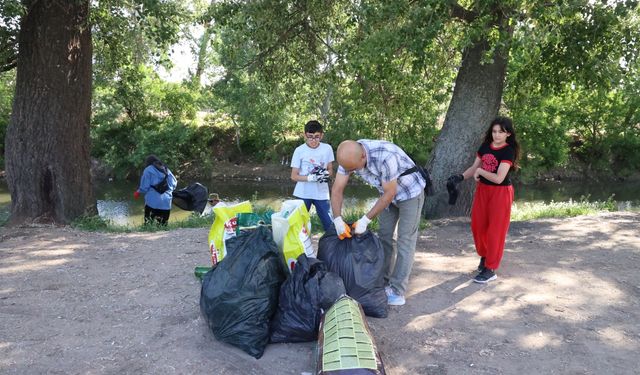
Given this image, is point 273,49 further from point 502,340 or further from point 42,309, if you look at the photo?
point 502,340

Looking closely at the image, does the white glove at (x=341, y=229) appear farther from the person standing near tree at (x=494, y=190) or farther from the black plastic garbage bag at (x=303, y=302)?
the person standing near tree at (x=494, y=190)

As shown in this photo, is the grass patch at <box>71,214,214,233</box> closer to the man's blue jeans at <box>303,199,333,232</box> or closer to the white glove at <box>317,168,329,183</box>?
the man's blue jeans at <box>303,199,333,232</box>

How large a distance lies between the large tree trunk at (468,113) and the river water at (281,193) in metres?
8.51

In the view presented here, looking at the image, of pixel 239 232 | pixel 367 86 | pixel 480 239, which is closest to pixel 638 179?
pixel 367 86

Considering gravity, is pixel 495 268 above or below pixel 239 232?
below

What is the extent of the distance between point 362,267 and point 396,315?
1.62 feet

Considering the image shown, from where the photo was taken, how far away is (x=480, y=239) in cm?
450

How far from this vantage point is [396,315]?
12.3 ft

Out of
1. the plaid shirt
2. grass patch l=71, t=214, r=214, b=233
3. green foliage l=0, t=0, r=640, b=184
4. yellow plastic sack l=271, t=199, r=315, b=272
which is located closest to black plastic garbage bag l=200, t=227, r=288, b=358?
yellow plastic sack l=271, t=199, r=315, b=272

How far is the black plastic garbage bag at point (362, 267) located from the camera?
359cm

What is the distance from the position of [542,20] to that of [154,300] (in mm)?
5212

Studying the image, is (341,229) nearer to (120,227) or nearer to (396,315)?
(396,315)

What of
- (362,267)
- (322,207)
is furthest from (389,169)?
(322,207)

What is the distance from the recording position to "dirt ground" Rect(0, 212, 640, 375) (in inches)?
122
